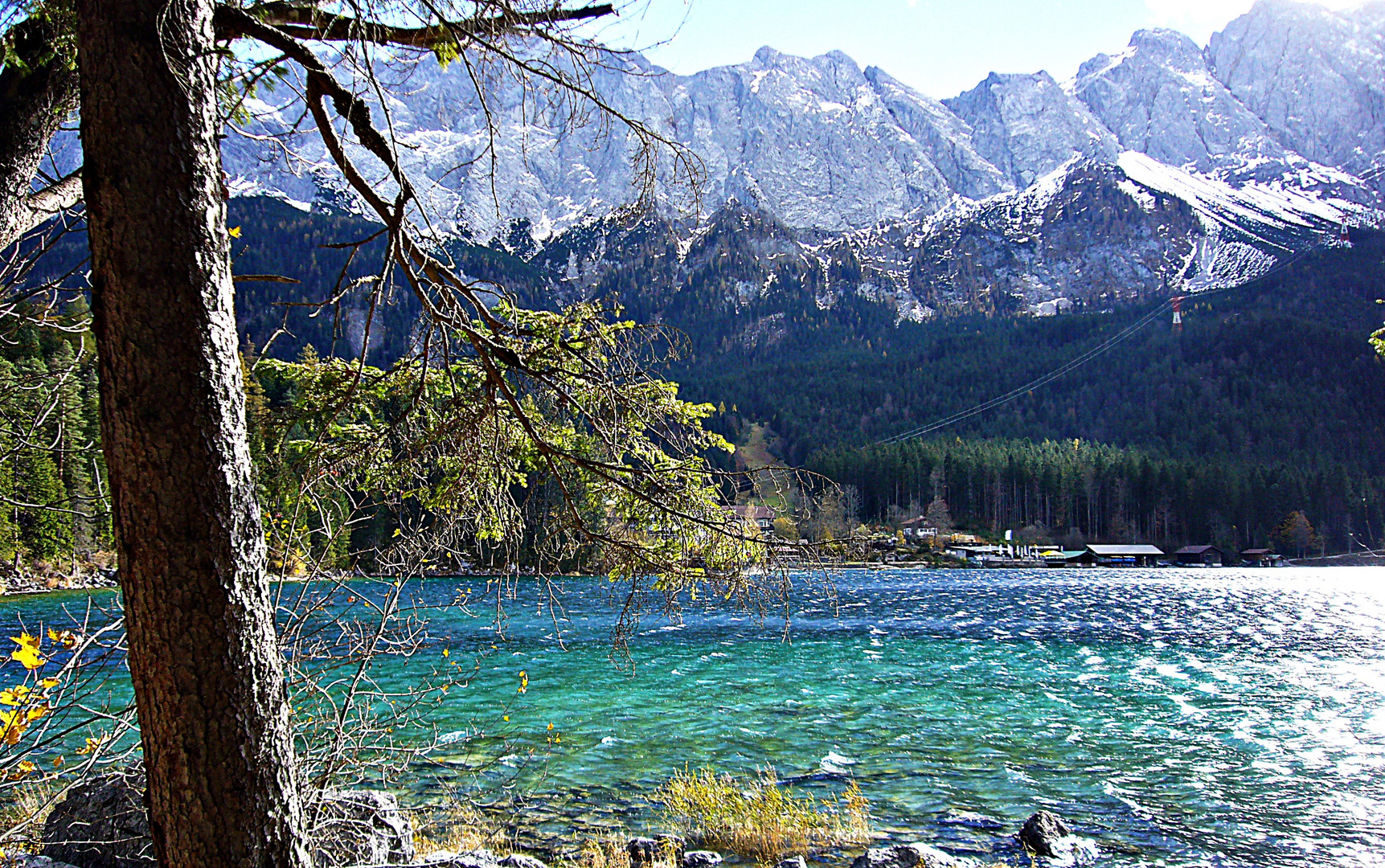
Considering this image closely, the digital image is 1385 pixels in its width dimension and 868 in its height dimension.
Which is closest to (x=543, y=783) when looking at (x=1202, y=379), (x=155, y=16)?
(x=155, y=16)

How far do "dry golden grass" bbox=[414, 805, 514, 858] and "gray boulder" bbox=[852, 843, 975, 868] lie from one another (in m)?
3.82

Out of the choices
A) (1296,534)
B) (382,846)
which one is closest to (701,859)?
(382,846)

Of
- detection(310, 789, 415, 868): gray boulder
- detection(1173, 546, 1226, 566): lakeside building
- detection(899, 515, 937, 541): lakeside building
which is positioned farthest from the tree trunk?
detection(1173, 546, 1226, 566): lakeside building

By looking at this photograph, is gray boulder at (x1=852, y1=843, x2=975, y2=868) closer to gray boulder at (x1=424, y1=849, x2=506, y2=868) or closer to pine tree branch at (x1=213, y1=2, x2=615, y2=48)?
gray boulder at (x1=424, y1=849, x2=506, y2=868)

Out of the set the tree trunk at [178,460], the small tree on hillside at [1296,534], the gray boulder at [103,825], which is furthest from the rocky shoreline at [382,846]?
the small tree on hillside at [1296,534]

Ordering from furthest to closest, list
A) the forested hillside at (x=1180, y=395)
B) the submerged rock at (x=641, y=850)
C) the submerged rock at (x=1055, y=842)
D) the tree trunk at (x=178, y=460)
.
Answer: the forested hillside at (x=1180, y=395), the submerged rock at (x=1055, y=842), the submerged rock at (x=641, y=850), the tree trunk at (x=178, y=460)

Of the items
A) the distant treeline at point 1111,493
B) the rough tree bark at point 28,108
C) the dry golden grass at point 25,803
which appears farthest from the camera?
the distant treeline at point 1111,493

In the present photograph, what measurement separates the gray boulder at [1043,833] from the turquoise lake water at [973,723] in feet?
1.01

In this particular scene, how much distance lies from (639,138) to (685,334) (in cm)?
125

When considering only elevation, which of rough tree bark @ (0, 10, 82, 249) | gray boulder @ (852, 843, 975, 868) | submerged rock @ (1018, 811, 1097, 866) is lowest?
submerged rock @ (1018, 811, 1097, 866)

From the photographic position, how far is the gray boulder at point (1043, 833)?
A: 32.2ft

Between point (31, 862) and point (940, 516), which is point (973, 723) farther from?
point (940, 516)

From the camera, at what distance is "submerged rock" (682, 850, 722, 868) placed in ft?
28.8

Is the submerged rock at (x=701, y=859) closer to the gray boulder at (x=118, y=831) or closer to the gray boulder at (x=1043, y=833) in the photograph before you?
the gray boulder at (x=118, y=831)
